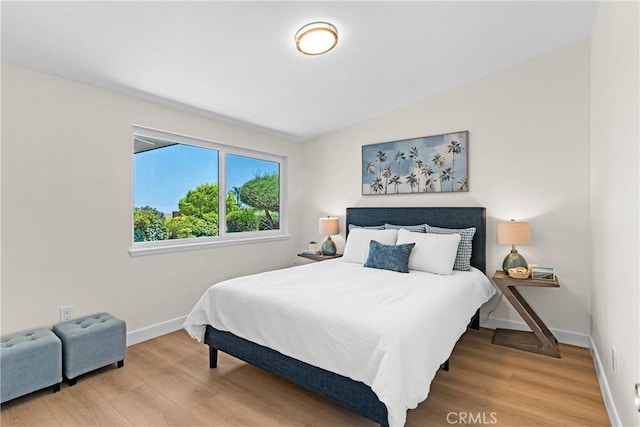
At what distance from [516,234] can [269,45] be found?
104 inches

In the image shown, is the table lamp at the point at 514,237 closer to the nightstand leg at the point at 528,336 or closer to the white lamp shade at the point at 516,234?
the white lamp shade at the point at 516,234

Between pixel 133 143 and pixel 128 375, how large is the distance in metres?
1.99

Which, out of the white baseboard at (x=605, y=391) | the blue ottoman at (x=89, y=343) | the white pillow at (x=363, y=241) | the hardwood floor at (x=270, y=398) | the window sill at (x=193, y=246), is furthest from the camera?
the white pillow at (x=363, y=241)

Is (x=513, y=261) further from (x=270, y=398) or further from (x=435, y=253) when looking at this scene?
(x=270, y=398)

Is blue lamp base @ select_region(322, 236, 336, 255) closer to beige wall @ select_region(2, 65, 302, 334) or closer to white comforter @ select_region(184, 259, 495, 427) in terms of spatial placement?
white comforter @ select_region(184, 259, 495, 427)

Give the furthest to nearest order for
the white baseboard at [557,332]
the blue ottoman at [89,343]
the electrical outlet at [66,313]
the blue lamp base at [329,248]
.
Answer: the blue lamp base at [329,248] → the white baseboard at [557,332] → the electrical outlet at [66,313] → the blue ottoman at [89,343]

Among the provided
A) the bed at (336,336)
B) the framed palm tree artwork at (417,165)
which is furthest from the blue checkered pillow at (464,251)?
the framed palm tree artwork at (417,165)

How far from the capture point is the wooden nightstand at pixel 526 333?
9.06 ft

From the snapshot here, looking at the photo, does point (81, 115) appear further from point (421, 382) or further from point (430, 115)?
point (430, 115)

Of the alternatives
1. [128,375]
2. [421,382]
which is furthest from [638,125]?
[128,375]

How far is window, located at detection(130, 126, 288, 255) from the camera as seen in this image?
323 cm

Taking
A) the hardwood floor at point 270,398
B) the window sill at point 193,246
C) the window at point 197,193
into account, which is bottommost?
the hardwood floor at point 270,398

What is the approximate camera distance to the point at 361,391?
169 cm

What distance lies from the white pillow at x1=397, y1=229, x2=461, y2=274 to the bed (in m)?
0.13
